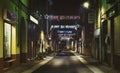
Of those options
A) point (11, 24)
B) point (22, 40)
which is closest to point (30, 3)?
point (22, 40)

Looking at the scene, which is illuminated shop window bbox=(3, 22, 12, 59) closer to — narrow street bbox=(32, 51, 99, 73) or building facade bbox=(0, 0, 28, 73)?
building facade bbox=(0, 0, 28, 73)

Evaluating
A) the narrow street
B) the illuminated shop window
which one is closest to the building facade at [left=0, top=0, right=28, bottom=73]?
the illuminated shop window

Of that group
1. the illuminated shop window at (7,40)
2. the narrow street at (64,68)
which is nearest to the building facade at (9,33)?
the illuminated shop window at (7,40)

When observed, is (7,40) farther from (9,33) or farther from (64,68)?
(64,68)

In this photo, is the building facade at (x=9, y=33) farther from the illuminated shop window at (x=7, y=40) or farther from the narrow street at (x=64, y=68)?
the narrow street at (x=64, y=68)

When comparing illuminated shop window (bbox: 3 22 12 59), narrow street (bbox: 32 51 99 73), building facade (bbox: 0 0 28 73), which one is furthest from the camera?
illuminated shop window (bbox: 3 22 12 59)

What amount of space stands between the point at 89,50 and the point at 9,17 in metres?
44.1

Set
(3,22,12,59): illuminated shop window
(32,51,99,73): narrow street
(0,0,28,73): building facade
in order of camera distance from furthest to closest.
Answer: (3,22,12,59): illuminated shop window < (32,51,99,73): narrow street < (0,0,28,73): building facade

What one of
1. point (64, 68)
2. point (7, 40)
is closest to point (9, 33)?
point (7, 40)

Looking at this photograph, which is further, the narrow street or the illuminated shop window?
the illuminated shop window

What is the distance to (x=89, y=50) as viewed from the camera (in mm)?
73688

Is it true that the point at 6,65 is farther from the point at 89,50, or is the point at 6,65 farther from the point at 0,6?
the point at 89,50

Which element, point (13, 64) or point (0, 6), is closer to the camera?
point (0, 6)

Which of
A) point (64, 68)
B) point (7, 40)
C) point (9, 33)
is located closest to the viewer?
point (7, 40)
